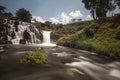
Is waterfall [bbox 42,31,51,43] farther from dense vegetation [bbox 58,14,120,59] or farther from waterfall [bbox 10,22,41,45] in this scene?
dense vegetation [bbox 58,14,120,59]

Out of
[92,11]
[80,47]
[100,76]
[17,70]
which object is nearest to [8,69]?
[17,70]

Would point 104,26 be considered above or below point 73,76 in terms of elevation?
above

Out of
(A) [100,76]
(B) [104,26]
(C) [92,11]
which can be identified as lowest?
(A) [100,76]

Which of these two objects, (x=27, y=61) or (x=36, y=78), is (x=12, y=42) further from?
(x=36, y=78)

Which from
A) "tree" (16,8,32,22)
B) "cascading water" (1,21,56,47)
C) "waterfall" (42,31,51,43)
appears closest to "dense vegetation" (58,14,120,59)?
"waterfall" (42,31,51,43)

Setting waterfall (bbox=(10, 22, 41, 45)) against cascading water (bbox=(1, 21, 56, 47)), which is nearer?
cascading water (bbox=(1, 21, 56, 47))

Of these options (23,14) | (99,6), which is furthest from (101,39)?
(23,14)

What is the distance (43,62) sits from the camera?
19766 millimetres

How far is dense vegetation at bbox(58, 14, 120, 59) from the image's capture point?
3015 centimetres

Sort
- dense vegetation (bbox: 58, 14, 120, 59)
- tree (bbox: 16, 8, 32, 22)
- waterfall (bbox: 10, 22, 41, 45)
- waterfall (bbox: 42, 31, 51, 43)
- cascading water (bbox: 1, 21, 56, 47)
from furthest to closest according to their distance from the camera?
tree (bbox: 16, 8, 32, 22), waterfall (bbox: 42, 31, 51, 43), waterfall (bbox: 10, 22, 41, 45), cascading water (bbox: 1, 21, 56, 47), dense vegetation (bbox: 58, 14, 120, 59)

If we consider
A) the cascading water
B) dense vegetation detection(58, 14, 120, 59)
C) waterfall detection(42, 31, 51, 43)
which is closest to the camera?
dense vegetation detection(58, 14, 120, 59)

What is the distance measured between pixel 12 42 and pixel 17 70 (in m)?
36.0

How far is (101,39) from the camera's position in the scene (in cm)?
3869

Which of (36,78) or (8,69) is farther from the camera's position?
(8,69)
